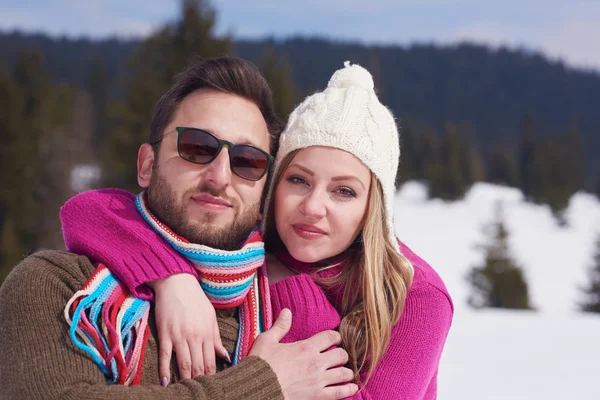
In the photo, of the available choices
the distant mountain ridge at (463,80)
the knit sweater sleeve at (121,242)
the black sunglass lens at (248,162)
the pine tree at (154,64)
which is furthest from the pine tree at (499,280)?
the distant mountain ridge at (463,80)

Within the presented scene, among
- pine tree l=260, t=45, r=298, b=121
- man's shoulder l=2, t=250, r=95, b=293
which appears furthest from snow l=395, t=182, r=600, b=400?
pine tree l=260, t=45, r=298, b=121

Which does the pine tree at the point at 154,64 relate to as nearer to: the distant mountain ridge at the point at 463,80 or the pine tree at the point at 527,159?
the pine tree at the point at 527,159

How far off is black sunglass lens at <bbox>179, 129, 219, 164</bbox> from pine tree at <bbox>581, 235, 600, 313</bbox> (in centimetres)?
2161

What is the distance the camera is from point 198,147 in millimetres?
2316

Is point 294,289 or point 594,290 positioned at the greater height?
point 594,290

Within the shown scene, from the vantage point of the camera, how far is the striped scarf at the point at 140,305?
1903 millimetres

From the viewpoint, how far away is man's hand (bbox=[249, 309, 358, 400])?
6.80ft

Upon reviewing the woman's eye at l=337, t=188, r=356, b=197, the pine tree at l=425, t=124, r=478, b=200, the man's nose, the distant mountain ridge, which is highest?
the distant mountain ridge

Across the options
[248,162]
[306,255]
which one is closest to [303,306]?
[306,255]

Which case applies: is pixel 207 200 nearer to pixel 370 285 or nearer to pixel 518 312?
pixel 370 285

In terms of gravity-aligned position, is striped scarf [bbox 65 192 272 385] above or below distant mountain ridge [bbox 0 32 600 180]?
below

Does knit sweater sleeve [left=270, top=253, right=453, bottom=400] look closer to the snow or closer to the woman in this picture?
the woman

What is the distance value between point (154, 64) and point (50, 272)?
35.8 ft

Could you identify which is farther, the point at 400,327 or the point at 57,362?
the point at 400,327
